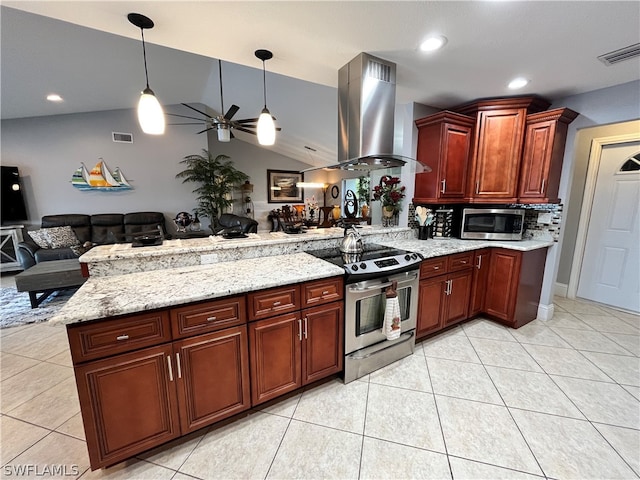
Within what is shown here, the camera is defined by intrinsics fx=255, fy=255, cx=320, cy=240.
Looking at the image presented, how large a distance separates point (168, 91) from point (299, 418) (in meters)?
5.86

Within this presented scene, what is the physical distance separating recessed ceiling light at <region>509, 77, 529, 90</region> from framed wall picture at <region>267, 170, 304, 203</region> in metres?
6.63

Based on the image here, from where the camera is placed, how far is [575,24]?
157 cm

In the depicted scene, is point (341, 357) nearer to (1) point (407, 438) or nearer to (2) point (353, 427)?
(2) point (353, 427)

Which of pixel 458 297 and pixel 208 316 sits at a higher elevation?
pixel 208 316

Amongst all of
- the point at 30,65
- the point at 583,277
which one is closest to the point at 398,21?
the point at 583,277

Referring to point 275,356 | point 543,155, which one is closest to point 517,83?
point 543,155

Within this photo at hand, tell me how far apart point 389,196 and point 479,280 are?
135cm

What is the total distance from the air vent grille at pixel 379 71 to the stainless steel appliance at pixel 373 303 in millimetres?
1436

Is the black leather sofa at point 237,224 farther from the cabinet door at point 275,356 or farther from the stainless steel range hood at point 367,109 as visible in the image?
the cabinet door at point 275,356

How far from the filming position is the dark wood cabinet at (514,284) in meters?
2.58

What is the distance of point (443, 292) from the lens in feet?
8.11

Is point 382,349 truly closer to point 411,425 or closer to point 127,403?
point 411,425

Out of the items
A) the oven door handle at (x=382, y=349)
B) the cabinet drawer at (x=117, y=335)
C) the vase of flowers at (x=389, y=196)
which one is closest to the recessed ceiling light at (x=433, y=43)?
the vase of flowers at (x=389, y=196)

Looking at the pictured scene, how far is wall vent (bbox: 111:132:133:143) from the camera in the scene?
520 centimetres
